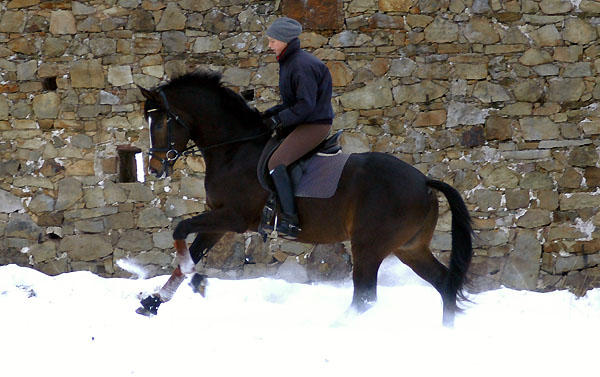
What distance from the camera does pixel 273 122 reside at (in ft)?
13.8

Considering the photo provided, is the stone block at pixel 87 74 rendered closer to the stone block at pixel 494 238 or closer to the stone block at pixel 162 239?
the stone block at pixel 162 239

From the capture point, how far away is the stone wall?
596 centimetres

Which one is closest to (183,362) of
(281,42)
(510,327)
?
(281,42)

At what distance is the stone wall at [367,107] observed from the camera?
5.96 metres

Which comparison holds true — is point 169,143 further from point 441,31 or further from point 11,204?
point 441,31

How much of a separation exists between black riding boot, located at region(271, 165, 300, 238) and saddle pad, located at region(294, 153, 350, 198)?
3.2 inches

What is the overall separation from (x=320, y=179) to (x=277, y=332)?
3.56ft

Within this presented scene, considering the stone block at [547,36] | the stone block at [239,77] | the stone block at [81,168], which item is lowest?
the stone block at [81,168]

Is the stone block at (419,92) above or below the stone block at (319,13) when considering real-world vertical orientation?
below

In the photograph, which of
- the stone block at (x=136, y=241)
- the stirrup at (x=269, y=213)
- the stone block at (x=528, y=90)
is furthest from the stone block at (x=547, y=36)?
the stone block at (x=136, y=241)

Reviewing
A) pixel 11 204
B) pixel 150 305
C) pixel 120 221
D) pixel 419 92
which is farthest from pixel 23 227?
pixel 419 92

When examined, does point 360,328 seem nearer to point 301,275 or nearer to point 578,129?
point 301,275

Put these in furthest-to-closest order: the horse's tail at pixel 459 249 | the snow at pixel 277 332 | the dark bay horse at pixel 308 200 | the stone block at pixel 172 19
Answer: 1. the stone block at pixel 172 19
2. the horse's tail at pixel 459 249
3. the dark bay horse at pixel 308 200
4. the snow at pixel 277 332

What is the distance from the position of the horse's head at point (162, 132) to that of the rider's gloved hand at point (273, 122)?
2.02ft
